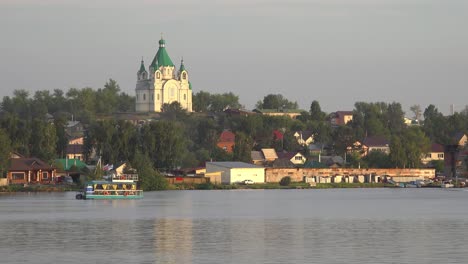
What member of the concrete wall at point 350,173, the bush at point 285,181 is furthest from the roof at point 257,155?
the bush at point 285,181

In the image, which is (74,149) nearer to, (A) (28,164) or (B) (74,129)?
(B) (74,129)

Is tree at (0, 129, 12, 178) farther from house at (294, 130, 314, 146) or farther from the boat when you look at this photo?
house at (294, 130, 314, 146)

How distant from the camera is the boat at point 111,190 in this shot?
3546 inches

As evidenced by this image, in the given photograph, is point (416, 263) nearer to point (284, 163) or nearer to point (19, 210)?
point (19, 210)

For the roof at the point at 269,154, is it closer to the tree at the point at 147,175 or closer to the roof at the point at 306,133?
the roof at the point at 306,133

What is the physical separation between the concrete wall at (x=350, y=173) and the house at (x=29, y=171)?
2718 cm

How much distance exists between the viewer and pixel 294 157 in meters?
155

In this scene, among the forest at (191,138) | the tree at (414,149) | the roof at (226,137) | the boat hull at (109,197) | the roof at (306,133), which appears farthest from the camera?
the roof at (306,133)

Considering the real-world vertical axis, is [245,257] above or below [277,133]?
below

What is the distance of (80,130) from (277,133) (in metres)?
35.3

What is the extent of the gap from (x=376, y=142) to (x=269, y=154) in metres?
25.3

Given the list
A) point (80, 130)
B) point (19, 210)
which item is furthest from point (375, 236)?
point (80, 130)

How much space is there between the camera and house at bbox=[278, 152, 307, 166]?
503ft

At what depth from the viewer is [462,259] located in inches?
1475
